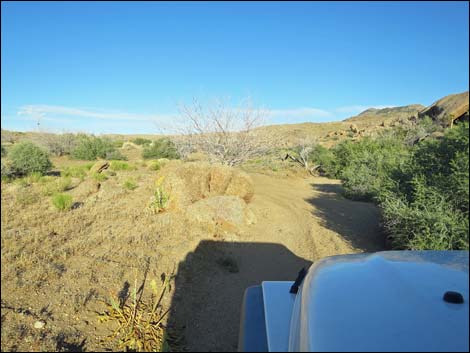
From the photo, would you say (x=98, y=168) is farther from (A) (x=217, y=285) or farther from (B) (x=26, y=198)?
(A) (x=217, y=285)

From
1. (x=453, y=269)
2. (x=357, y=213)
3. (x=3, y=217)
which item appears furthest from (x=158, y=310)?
(x=357, y=213)

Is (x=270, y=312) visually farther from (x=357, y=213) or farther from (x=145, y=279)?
(x=357, y=213)

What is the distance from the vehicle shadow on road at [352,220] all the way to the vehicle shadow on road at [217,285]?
196 cm

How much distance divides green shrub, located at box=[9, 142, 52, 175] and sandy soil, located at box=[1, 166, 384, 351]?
5.08 meters

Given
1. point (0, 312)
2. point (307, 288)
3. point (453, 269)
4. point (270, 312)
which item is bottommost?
point (0, 312)

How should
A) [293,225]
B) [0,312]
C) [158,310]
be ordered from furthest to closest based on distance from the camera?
1. [293,225]
2. [158,310]
3. [0,312]

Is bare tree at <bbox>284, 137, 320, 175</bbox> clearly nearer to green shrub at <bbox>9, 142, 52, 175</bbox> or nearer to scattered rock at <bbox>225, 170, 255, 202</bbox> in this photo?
scattered rock at <bbox>225, 170, 255, 202</bbox>

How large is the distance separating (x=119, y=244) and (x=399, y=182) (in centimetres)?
627

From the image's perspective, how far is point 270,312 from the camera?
1918 millimetres

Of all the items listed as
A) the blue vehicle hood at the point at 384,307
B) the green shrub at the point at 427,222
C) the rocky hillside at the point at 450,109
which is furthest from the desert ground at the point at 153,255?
the rocky hillside at the point at 450,109

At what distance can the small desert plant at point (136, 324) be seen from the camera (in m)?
3.46

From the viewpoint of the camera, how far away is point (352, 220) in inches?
363

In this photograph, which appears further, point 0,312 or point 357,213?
point 357,213

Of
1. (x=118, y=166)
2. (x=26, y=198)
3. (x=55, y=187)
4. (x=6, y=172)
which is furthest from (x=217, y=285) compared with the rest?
(x=118, y=166)
